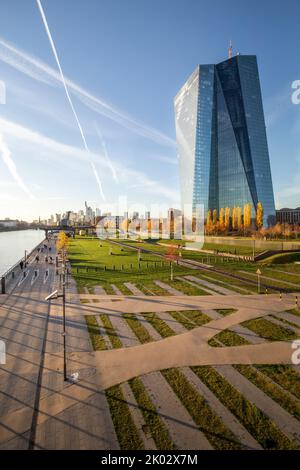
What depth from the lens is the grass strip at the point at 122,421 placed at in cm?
902

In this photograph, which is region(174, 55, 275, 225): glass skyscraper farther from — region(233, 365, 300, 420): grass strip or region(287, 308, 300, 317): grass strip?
region(233, 365, 300, 420): grass strip

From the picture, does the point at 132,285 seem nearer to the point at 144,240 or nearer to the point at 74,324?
the point at 74,324

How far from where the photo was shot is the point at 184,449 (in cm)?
880

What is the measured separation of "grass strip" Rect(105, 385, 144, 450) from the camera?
9019mm

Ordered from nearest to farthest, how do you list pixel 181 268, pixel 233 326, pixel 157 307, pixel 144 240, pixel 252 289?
pixel 233 326
pixel 157 307
pixel 252 289
pixel 181 268
pixel 144 240

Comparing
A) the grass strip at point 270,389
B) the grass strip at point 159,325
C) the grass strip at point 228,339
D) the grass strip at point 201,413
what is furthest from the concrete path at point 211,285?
the grass strip at point 201,413

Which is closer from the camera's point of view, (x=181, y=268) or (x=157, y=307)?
(x=157, y=307)

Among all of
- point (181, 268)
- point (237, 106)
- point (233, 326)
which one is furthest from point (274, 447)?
point (237, 106)

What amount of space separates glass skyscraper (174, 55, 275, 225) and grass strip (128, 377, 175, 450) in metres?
127

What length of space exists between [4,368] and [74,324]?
6.55 meters

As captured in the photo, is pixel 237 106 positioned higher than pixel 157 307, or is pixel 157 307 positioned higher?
pixel 237 106

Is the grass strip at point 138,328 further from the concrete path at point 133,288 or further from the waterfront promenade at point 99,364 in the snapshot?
the concrete path at point 133,288

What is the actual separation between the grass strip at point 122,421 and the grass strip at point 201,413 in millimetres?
2363

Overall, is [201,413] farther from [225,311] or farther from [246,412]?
[225,311]
